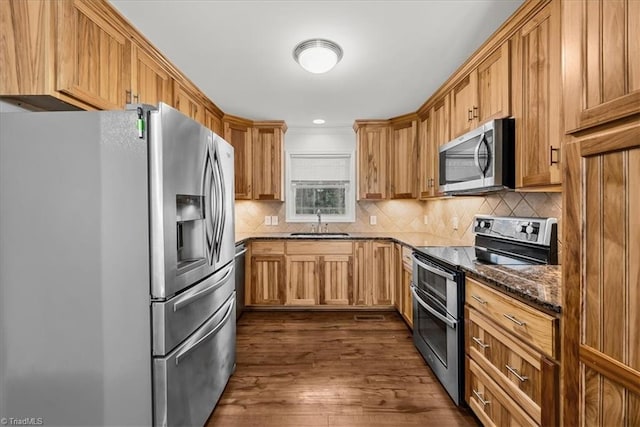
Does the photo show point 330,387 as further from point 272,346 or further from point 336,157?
point 336,157

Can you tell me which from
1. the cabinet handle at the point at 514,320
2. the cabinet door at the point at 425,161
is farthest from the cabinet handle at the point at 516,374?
the cabinet door at the point at 425,161

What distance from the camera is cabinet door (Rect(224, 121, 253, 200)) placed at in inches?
151

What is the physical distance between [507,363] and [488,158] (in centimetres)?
120

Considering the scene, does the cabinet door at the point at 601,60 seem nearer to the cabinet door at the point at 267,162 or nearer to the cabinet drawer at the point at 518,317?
the cabinet drawer at the point at 518,317

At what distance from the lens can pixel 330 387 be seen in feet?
7.09

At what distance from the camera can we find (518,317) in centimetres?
136

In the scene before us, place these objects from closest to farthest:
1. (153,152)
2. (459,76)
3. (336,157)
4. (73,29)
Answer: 1. (153,152)
2. (73,29)
3. (459,76)
4. (336,157)

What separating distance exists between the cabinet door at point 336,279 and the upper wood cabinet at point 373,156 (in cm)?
93

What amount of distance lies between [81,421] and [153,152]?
122cm

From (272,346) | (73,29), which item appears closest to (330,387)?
(272,346)

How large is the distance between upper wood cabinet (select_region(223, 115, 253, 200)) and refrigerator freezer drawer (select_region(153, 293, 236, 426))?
1.93m

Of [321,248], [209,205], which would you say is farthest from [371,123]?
[209,205]

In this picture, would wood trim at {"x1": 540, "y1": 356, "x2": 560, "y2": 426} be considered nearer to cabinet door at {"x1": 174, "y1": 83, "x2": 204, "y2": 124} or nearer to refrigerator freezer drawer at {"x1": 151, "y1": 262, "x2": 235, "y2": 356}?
refrigerator freezer drawer at {"x1": 151, "y1": 262, "x2": 235, "y2": 356}

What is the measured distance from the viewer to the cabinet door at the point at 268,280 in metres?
3.69
